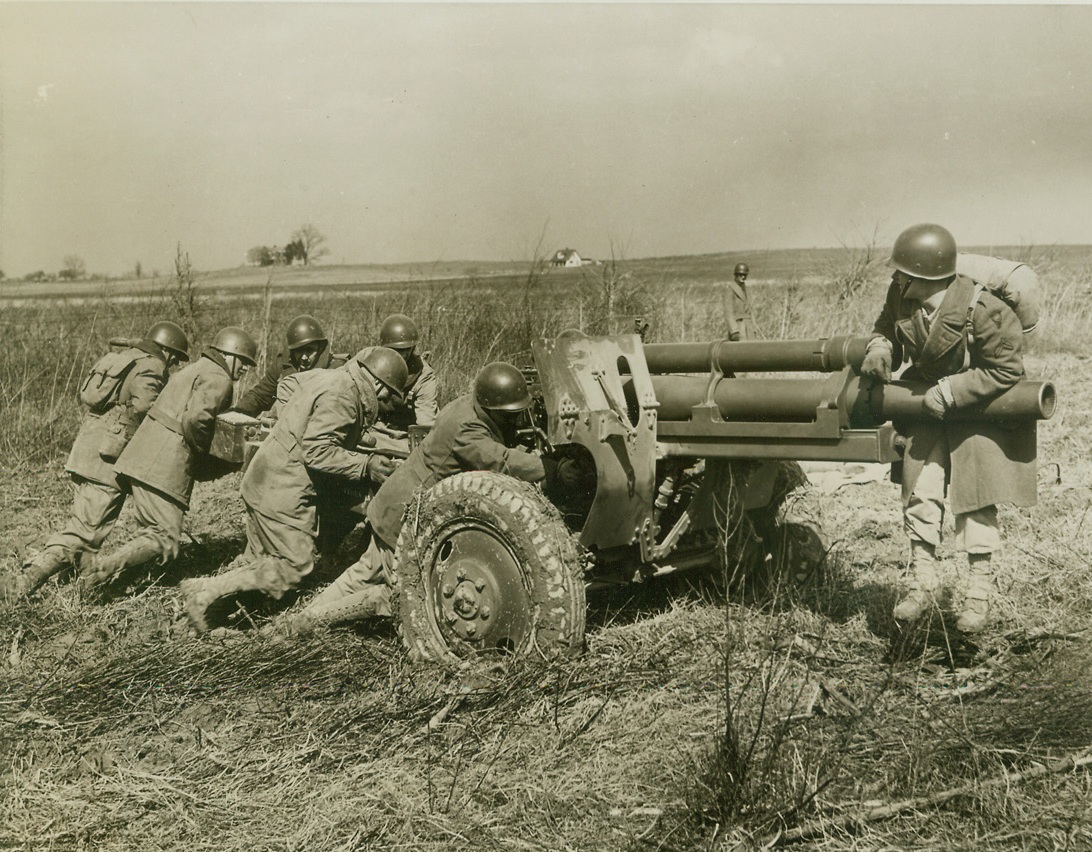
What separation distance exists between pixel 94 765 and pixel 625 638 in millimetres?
2556

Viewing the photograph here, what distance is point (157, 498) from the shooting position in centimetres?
704

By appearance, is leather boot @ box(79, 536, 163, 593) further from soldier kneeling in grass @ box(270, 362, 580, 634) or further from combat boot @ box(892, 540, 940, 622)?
combat boot @ box(892, 540, 940, 622)

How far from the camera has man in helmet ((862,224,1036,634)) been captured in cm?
454

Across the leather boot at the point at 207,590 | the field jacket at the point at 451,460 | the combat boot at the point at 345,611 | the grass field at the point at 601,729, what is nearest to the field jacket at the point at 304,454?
the leather boot at the point at 207,590

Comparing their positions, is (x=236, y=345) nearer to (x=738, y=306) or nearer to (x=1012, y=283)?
(x=1012, y=283)

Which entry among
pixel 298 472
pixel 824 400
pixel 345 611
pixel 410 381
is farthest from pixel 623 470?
pixel 410 381

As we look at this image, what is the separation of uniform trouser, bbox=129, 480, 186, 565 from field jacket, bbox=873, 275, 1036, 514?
4971 millimetres

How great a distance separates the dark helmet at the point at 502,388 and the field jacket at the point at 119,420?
11.3ft

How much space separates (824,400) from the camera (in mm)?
4352

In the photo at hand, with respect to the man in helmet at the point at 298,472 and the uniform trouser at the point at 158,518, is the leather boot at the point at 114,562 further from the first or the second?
the man in helmet at the point at 298,472

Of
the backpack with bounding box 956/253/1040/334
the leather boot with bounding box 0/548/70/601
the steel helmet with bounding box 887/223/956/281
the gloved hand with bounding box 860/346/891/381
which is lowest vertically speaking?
the leather boot with bounding box 0/548/70/601

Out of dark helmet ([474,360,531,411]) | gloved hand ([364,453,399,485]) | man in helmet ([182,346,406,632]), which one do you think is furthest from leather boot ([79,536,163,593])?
dark helmet ([474,360,531,411])

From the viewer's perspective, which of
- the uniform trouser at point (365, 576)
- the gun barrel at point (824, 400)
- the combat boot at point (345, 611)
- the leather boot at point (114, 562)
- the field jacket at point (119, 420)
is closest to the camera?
the gun barrel at point (824, 400)

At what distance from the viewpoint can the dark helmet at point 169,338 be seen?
7.66 m
